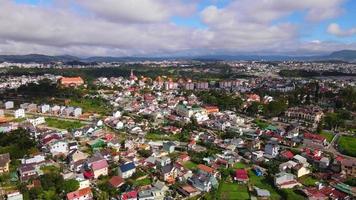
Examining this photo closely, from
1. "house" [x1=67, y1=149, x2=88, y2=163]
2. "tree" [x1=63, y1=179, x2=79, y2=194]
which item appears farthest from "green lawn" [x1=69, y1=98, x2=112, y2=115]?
"tree" [x1=63, y1=179, x2=79, y2=194]

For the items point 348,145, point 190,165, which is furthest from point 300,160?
point 190,165

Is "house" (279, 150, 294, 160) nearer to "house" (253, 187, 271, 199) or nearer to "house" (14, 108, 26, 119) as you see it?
"house" (253, 187, 271, 199)

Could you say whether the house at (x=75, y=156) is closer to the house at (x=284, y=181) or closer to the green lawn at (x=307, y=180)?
the house at (x=284, y=181)

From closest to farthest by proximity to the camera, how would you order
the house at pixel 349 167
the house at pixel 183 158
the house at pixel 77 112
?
the house at pixel 349 167, the house at pixel 183 158, the house at pixel 77 112

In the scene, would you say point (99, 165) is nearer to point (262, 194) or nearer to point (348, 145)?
point (262, 194)

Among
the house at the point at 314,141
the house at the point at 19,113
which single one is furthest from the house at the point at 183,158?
the house at the point at 19,113

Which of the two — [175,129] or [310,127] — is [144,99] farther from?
[310,127]
